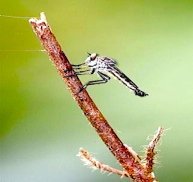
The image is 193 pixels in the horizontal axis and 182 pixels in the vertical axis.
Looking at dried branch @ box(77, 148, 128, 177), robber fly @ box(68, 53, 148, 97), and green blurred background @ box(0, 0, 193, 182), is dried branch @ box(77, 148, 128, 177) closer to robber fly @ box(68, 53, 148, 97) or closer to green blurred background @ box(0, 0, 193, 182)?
robber fly @ box(68, 53, 148, 97)

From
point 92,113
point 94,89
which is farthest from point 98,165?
point 94,89

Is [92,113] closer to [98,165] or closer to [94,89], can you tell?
[98,165]

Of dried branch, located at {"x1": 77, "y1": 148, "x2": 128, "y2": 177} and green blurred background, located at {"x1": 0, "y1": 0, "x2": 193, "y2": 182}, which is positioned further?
green blurred background, located at {"x1": 0, "y1": 0, "x2": 193, "y2": 182}

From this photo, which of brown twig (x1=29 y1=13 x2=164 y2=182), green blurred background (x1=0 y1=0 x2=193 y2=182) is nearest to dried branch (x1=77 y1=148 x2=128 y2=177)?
brown twig (x1=29 y1=13 x2=164 y2=182)

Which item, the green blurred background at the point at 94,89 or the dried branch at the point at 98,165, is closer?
the dried branch at the point at 98,165

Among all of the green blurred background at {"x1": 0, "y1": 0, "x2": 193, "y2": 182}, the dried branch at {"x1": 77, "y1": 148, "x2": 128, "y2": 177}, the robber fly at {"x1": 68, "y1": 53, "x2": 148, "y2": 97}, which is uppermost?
the green blurred background at {"x1": 0, "y1": 0, "x2": 193, "y2": 182}

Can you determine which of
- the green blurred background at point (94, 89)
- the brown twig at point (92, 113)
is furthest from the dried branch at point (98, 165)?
the green blurred background at point (94, 89)

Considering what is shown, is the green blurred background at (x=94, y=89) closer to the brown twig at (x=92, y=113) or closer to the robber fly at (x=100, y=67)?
the robber fly at (x=100, y=67)
